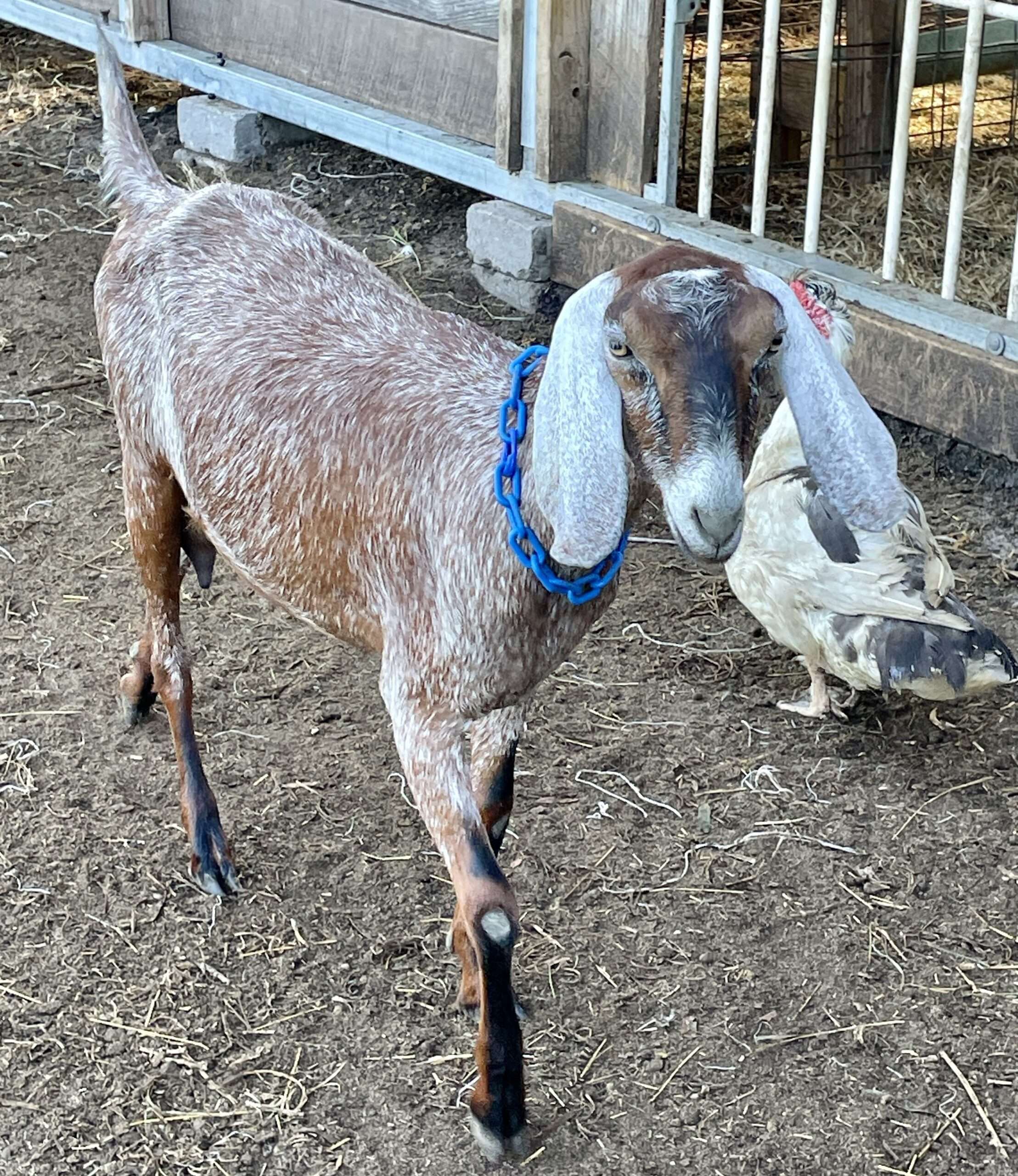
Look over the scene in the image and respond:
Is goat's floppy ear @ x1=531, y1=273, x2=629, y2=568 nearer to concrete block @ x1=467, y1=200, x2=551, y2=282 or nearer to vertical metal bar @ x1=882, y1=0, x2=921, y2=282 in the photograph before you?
vertical metal bar @ x1=882, y1=0, x2=921, y2=282

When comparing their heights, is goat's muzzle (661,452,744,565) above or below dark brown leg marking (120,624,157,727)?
above

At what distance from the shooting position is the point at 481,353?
3305 mm

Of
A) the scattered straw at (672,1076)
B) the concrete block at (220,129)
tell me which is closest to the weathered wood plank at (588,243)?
the concrete block at (220,129)

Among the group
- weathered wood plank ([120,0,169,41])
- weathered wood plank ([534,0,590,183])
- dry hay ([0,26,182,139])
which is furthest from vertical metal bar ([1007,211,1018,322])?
dry hay ([0,26,182,139])

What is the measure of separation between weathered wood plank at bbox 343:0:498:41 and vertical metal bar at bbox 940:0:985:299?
218 centimetres

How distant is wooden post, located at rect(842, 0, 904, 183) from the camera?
22.8ft

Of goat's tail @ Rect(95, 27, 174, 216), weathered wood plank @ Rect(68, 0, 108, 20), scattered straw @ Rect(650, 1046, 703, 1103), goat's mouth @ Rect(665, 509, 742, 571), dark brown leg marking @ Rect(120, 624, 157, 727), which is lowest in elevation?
scattered straw @ Rect(650, 1046, 703, 1103)

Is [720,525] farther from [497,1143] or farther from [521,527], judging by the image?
[497,1143]

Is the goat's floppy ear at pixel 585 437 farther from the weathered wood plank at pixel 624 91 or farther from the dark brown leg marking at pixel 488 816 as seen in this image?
the weathered wood plank at pixel 624 91

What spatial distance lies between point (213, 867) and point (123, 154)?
189 cm

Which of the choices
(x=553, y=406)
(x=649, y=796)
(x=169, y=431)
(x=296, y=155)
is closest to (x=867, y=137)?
(x=296, y=155)

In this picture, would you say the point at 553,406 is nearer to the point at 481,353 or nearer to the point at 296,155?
the point at 481,353

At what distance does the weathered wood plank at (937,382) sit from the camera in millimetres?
5062

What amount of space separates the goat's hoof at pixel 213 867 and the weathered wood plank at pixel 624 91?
3.46 m
